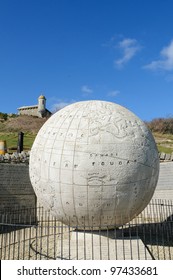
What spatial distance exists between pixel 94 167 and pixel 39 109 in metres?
64.9

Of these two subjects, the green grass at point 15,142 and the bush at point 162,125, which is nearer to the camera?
the green grass at point 15,142

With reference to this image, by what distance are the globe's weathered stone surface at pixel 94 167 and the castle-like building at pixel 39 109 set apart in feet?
209

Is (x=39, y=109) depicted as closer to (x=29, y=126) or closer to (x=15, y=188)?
(x=29, y=126)

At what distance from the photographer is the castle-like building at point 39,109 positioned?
69.9 m

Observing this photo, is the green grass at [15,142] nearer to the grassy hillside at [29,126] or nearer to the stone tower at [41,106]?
the grassy hillside at [29,126]

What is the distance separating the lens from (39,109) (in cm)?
6969

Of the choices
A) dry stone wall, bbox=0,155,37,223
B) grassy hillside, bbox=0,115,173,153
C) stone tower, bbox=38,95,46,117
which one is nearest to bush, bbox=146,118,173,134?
grassy hillside, bbox=0,115,173,153

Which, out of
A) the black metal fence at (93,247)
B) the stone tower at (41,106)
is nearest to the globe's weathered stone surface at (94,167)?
the black metal fence at (93,247)

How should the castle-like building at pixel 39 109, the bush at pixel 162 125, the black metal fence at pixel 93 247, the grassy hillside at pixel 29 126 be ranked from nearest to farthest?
1. the black metal fence at pixel 93 247
2. the grassy hillside at pixel 29 126
3. the bush at pixel 162 125
4. the castle-like building at pixel 39 109

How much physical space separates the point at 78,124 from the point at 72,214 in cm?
242

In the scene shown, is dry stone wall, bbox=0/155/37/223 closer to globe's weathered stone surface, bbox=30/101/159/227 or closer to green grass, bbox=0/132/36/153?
globe's weathered stone surface, bbox=30/101/159/227

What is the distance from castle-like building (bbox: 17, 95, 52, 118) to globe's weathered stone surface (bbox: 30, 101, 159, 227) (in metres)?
63.7

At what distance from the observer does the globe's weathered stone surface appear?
668cm
